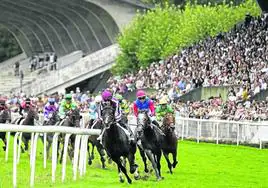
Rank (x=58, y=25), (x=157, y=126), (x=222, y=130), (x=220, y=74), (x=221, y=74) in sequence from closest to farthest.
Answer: (x=157, y=126), (x=222, y=130), (x=221, y=74), (x=220, y=74), (x=58, y=25)

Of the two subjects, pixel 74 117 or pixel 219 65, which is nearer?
pixel 74 117

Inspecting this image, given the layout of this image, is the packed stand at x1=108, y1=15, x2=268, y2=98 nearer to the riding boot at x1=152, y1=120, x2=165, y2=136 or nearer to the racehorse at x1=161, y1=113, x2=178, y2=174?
the racehorse at x1=161, y1=113, x2=178, y2=174

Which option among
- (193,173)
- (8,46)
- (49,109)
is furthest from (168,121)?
(8,46)

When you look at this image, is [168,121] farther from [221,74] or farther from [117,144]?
[221,74]

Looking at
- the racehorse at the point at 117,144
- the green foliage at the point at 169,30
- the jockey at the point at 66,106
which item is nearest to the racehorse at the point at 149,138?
the racehorse at the point at 117,144

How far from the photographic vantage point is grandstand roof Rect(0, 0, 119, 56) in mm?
80356

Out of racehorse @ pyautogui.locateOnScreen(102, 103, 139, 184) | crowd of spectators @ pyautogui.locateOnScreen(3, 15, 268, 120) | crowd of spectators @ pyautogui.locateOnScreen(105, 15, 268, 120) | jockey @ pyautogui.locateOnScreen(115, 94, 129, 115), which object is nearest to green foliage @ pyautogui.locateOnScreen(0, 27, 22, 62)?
crowd of spectators @ pyautogui.locateOnScreen(105, 15, 268, 120)

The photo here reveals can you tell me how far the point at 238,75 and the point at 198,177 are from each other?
21.3 m

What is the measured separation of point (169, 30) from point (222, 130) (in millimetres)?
30764

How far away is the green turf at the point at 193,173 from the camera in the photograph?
18297 millimetres

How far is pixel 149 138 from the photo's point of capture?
66.7 ft

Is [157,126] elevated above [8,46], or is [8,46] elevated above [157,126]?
[8,46]

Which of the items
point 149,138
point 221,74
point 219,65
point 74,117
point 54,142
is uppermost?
point 219,65

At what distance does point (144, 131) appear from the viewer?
66.6ft
